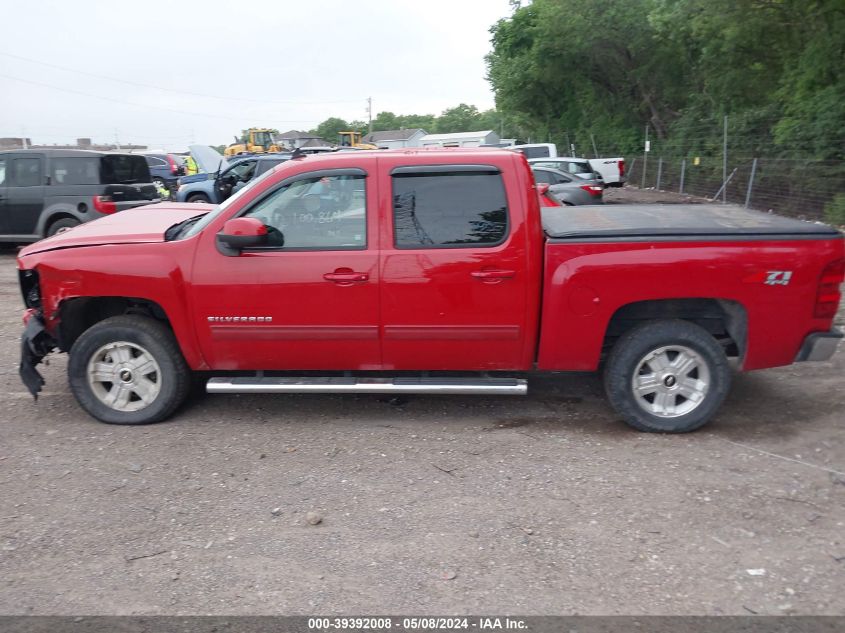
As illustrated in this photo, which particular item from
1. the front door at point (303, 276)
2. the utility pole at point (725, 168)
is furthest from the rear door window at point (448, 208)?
the utility pole at point (725, 168)

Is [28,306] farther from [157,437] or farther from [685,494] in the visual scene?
[685,494]

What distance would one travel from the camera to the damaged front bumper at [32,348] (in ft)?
16.9

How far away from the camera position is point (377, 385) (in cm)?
495

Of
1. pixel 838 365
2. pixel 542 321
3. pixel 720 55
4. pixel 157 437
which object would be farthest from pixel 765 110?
pixel 157 437

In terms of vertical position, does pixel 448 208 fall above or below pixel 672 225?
above

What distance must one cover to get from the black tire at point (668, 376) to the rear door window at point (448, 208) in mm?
1187

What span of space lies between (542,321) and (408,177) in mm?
1305

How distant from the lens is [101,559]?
3641 mm

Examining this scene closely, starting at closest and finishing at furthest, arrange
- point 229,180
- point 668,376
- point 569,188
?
1. point 668,376
2. point 569,188
3. point 229,180

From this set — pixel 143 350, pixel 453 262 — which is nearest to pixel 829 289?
pixel 453 262

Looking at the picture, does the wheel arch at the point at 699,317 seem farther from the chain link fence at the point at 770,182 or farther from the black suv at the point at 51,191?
the chain link fence at the point at 770,182

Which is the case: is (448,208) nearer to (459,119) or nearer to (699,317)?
(699,317)

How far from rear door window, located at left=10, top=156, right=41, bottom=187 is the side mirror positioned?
356 inches

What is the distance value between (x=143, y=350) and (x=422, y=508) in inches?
91.3
